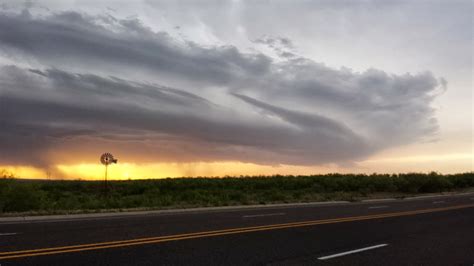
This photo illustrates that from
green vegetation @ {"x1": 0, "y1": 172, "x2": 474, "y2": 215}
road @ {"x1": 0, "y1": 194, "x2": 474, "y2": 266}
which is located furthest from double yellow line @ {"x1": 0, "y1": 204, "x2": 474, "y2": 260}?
green vegetation @ {"x1": 0, "y1": 172, "x2": 474, "y2": 215}

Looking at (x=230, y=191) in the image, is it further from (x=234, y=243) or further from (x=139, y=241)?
(x=139, y=241)

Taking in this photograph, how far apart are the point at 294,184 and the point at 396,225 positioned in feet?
153

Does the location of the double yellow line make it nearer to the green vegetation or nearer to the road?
the road

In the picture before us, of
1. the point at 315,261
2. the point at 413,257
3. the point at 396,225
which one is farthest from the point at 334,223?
the point at 315,261

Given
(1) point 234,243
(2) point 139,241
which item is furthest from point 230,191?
(2) point 139,241

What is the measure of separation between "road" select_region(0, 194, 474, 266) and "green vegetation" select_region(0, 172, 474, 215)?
27.5 feet

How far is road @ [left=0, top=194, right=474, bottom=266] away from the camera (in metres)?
9.67

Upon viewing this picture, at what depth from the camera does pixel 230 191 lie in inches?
2029

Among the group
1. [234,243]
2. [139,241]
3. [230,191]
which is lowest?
[234,243]

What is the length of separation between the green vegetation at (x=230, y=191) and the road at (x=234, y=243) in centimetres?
839

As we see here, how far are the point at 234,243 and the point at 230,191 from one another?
131 ft

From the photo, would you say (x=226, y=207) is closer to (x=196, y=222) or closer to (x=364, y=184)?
(x=196, y=222)

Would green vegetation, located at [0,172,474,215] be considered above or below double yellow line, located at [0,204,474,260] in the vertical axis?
above

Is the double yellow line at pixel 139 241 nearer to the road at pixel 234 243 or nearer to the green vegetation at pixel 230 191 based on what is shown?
the road at pixel 234 243
